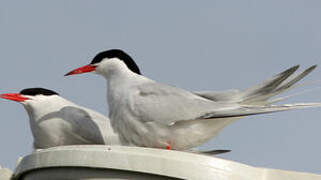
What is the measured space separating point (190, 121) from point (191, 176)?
107cm

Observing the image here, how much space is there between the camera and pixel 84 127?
4.27 meters

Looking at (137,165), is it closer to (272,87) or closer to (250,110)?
(250,110)

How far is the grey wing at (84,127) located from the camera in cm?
426

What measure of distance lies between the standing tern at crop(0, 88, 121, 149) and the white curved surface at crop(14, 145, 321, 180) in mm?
1639

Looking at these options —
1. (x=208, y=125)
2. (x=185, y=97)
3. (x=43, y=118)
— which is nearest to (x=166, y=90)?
(x=185, y=97)

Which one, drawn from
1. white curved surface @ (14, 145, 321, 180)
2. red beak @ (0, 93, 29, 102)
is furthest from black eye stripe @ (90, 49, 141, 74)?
white curved surface @ (14, 145, 321, 180)

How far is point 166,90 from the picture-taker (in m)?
3.60

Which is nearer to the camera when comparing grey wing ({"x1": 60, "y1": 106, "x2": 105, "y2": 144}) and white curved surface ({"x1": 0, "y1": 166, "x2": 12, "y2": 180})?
white curved surface ({"x1": 0, "y1": 166, "x2": 12, "y2": 180})

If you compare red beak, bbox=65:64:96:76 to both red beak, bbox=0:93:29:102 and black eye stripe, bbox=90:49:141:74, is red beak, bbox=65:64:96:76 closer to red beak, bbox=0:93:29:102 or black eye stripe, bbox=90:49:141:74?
black eye stripe, bbox=90:49:141:74

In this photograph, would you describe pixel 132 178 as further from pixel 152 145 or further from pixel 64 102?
pixel 64 102

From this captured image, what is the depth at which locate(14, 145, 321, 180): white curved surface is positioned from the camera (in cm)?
235

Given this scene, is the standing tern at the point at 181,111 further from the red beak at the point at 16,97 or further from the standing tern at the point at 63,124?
the red beak at the point at 16,97

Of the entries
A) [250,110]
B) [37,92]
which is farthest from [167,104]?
[37,92]

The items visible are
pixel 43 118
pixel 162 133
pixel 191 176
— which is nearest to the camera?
pixel 191 176
